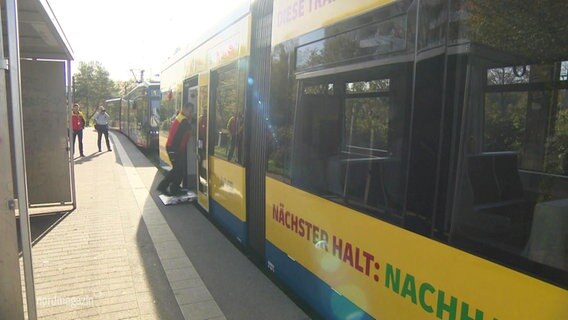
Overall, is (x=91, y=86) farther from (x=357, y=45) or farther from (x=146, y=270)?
(x=357, y=45)

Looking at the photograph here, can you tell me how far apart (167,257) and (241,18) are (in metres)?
2.86

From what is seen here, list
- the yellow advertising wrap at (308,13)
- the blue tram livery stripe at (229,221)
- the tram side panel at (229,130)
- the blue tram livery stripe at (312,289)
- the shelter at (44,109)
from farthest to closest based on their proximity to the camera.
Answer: the shelter at (44,109) → the blue tram livery stripe at (229,221) → the tram side panel at (229,130) → the blue tram livery stripe at (312,289) → the yellow advertising wrap at (308,13)

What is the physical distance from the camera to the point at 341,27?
2.73 metres

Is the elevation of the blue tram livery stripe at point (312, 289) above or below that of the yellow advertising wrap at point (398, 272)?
below

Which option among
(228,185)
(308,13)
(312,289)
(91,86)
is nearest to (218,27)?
(228,185)

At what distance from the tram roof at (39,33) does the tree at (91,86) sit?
6311 cm

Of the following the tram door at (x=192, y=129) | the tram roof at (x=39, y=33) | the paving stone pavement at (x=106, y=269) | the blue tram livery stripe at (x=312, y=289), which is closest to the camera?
the blue tram livery stripe at (x=312, y=289)

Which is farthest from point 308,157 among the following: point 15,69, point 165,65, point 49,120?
point 165,65

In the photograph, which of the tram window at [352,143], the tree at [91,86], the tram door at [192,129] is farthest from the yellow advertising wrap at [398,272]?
the tree at [91,86]

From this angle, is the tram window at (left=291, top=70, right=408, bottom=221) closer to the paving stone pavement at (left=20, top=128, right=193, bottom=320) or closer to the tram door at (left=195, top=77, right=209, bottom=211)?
the paving stone pavement at (left=20, top=128, right=193, bottom=320)

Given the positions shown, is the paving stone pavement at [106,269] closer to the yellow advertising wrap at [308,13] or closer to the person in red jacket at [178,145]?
the person in red jacket at [178,145]

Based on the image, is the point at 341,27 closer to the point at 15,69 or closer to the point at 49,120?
the point at 15,69

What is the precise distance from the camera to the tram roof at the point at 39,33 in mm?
4352

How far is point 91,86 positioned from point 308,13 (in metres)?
70.3
